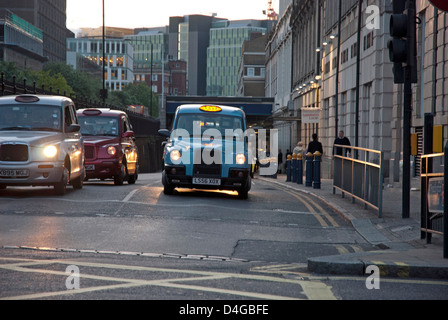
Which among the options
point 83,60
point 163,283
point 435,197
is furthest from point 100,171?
point 83,60

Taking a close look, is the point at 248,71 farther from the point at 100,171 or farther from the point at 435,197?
the point at 435,197

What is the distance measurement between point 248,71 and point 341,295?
146 meters

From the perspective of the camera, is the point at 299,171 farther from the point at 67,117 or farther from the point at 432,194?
the point at 432,194

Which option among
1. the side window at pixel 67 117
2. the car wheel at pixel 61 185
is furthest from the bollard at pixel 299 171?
the car wheel at pixel 61 185

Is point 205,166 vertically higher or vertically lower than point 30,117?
lower

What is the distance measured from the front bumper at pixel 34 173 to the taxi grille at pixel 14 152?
0.39ft

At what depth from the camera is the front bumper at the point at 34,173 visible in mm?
15016

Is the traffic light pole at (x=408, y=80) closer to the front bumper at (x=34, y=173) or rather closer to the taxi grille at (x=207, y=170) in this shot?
the taxi grille at (x=207, y=170)

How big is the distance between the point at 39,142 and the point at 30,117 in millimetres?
1331

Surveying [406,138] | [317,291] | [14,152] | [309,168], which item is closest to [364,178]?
[406,138]

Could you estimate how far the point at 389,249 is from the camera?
9.47m

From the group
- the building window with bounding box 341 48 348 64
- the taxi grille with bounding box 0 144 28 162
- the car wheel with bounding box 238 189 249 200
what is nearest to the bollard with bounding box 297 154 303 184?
the car wheel with bounding box 238 189 249 200

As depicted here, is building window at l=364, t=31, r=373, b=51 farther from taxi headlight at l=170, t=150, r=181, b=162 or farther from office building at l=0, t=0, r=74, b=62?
office building at l=0, t=0, r=74, b=62
